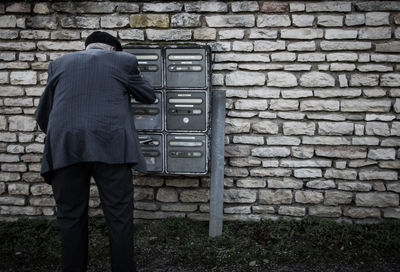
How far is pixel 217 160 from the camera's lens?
127 inches

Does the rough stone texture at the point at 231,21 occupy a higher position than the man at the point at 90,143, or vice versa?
the rough stone texture at the point at 231,21

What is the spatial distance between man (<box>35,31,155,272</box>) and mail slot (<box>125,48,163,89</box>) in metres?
0.64

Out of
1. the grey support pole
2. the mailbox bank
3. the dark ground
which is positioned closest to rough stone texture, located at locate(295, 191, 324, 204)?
the dark ground

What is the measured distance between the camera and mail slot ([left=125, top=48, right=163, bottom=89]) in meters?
3.11

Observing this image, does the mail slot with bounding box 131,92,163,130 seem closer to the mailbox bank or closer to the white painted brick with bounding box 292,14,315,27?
the mailbox bank

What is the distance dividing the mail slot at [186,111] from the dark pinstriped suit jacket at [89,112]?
0.78m

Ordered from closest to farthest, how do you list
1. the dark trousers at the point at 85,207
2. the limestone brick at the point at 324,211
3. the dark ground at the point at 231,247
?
the dark trousers at the point at 85,207
the dark ground at the point at 231,247
the limestone brick at the point at 324,211

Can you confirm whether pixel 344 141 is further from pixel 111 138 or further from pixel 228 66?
pixel 111 138

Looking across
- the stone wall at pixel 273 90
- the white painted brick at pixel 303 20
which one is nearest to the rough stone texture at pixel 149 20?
the stone wall at pixel 273 90

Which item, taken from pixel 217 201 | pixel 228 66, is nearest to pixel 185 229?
pixel 217 201

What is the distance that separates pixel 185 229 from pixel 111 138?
5.31ft

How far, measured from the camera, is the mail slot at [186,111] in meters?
3.09

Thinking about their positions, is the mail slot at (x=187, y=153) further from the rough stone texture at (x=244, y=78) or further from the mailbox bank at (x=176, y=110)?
the rough stone texture at (x=244, y=78)

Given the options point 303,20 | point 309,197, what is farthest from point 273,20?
point 309,197
